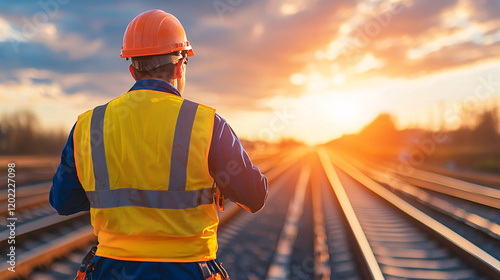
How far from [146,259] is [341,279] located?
3940mm

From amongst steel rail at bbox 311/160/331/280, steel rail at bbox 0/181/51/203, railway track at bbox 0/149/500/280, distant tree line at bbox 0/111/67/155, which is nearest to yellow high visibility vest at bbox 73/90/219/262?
railway track at bbox 0/149/500/280

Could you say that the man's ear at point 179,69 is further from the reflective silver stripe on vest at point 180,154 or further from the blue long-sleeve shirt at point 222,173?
the reflective silver stripe on vest at point 180,154

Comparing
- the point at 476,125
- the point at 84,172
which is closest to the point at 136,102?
the point at 84,172

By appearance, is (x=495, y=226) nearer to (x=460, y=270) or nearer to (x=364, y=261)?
(x=460, y=270)

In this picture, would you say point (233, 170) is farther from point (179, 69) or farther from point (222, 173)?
point (179, 69)

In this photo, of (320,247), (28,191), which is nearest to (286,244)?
(320,247)

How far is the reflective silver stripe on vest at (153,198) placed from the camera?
1567mm

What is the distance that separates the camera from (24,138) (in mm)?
27953

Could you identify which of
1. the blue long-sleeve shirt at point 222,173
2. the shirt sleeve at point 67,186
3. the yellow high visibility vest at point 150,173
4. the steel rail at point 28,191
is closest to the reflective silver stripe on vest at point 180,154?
the yellow high visibility vest at point 150,173

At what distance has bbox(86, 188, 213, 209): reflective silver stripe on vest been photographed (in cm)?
157

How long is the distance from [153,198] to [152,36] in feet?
2.41

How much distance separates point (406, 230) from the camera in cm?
787

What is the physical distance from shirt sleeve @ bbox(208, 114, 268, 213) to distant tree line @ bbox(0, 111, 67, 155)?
28688 millimetres

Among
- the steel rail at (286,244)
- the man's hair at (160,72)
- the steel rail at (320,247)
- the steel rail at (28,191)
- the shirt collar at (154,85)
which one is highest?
the man's hair at (160,72)
